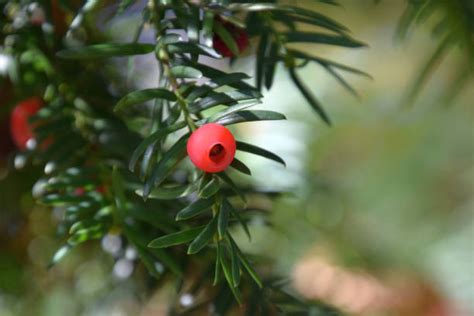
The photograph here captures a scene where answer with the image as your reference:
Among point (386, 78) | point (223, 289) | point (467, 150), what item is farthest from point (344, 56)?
point (223, 289)

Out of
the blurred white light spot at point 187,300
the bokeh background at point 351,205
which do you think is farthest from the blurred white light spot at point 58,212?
the blurred white light spot at point 187,300

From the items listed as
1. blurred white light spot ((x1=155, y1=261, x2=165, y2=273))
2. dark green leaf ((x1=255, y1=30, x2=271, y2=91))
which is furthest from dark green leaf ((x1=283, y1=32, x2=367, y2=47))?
blurred white light spot ((x1=155, y1=261, x2=165, y2=273))

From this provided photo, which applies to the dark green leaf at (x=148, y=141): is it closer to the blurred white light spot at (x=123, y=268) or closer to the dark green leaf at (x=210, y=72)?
the dark green leaf at (x=210, y=72)

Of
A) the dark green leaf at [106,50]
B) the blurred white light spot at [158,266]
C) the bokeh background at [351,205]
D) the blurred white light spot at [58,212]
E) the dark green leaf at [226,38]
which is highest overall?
the dark green leaf at [226,38]

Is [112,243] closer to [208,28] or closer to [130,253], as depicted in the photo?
[130,253]

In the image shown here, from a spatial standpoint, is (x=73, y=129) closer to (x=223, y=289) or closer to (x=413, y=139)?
(x=223, y=289)

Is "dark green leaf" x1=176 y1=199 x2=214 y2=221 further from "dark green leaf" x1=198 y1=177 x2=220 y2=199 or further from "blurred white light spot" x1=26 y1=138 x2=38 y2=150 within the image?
"blurred white light spot" x1=26 y1=138 x2=38 y2=150
